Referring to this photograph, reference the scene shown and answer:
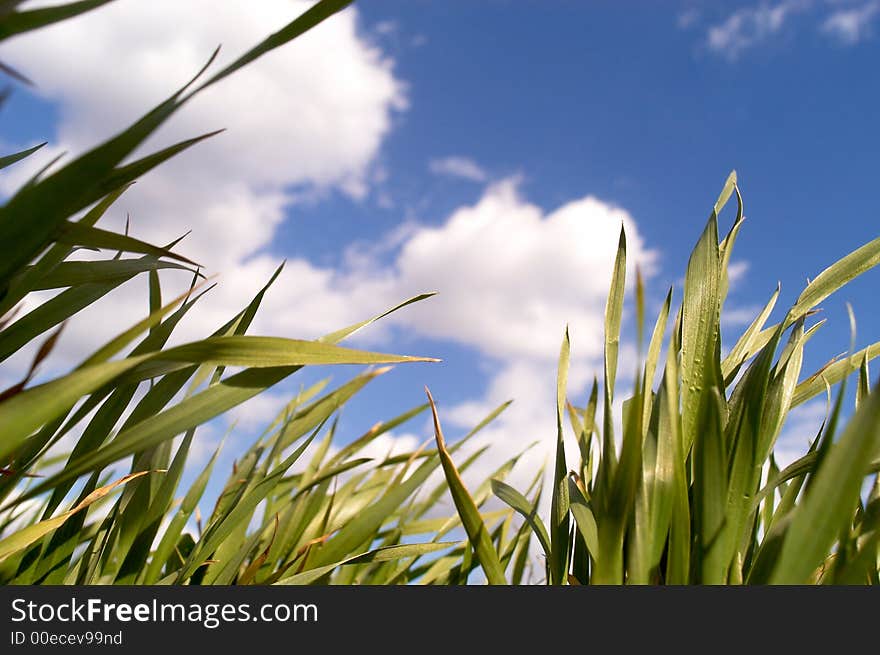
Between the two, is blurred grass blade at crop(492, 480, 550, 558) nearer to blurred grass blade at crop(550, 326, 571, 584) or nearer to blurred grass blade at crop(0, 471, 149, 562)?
blurred grass blade at crop(550, 326, 571, 584)

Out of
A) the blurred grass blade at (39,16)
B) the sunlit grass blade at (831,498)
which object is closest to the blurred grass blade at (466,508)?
the sunlit grass blade at (831,498)

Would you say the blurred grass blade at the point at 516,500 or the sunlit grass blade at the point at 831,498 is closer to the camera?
the sunlit grass blade at the point at 831,498

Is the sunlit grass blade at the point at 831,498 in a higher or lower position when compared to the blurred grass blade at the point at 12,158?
lower

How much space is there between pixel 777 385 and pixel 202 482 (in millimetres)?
631

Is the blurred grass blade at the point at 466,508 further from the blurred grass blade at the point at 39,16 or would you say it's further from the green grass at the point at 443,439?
the blurred grass blade at the point at 39,16

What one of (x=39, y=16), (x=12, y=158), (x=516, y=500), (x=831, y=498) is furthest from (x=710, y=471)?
(x=12, y=158)

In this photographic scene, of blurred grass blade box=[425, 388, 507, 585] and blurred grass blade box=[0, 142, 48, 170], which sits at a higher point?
blurred grass blade box=[0, 142, 48, 170]

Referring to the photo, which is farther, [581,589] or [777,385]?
[777,385]

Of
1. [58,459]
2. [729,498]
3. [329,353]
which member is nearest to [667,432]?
[729,498]

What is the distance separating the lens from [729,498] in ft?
1.47

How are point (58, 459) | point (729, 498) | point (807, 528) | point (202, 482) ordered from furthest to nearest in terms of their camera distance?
point (58, 459)
point (202, 482)
point (729, 498)
point (807, 528)

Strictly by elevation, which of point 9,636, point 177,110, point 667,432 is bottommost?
point 9,636

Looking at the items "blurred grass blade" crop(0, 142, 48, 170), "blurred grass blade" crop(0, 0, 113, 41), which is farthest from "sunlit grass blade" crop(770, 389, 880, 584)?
"blurred grass blade" crop(0, 142, 48, 170)

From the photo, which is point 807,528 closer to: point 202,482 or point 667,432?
point 667,432
